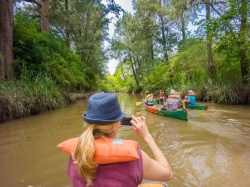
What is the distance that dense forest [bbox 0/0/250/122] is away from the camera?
343 inches

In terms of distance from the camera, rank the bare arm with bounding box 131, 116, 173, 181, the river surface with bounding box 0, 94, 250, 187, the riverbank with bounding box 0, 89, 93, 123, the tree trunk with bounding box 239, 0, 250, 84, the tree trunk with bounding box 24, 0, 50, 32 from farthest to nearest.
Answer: the tree trunk with bounding box 24, 0, 50, 32 < the tree trunk with bounding box 239, 0, 250, 84 < the riverbank with bounding box 0, 89, 93, 123 < the river surface with bounding box 0, 94, 250, 187 < the bare arm with bounding box 131, 116, 173, 181

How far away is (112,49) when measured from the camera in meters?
30.8

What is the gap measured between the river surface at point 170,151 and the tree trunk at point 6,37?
7.57 ft

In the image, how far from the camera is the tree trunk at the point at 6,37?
842 centimetres

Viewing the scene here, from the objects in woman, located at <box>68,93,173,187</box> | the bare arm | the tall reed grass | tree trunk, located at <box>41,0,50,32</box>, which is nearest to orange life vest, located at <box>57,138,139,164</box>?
woman, located at <box>68,93,173,187</box>

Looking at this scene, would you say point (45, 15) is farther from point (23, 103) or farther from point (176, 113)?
point (176, 113)

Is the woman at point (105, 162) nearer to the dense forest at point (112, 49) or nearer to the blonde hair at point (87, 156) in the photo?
the blonde hair at point (87, 156)

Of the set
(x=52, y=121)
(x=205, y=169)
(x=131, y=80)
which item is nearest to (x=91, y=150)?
(x=205, y=169)

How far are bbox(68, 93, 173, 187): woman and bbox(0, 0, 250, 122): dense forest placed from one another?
6.68 metres

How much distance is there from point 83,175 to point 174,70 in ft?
68.7

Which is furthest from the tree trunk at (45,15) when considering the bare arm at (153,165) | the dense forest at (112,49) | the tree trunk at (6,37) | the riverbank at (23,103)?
the bare arm at (153,165)

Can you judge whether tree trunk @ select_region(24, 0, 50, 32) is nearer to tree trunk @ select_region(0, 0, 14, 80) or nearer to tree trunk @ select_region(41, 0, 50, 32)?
tree trunk @ select_region(41, 0, 50, 32)

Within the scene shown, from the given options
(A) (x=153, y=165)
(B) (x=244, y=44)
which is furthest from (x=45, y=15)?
(A) (x=153, y=165)

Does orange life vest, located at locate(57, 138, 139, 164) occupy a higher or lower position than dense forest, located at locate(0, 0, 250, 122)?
lower
